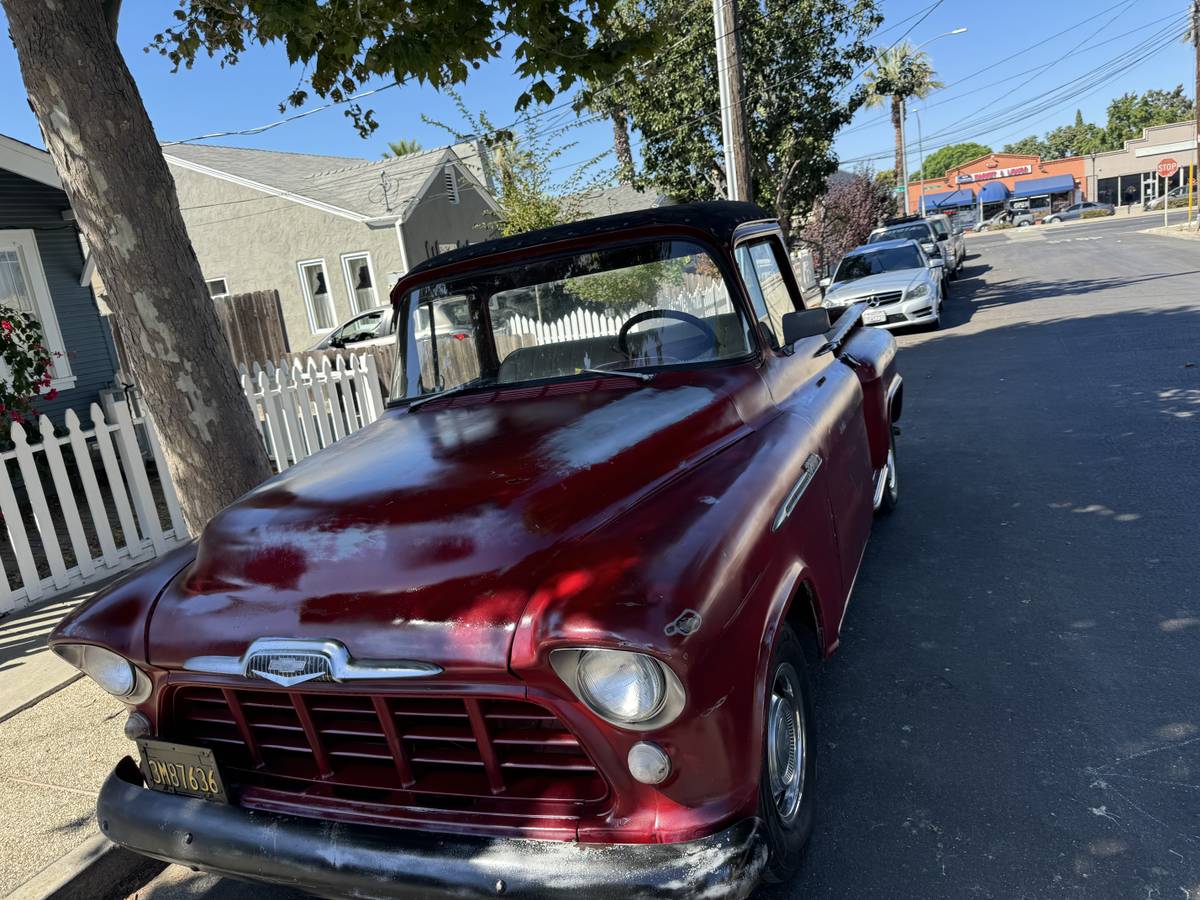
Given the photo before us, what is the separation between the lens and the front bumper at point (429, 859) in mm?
1820

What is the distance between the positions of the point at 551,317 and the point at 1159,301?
1377cm

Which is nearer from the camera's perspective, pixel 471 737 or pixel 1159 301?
pixel 471 737

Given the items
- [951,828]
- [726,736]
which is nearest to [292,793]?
[726,736]

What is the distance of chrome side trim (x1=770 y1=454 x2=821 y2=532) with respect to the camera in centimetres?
252

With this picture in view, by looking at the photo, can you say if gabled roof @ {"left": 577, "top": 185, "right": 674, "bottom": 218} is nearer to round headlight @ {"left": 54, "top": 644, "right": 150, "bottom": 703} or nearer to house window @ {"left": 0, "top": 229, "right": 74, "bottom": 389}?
house window @ {"left": 0, "top": 229, "right": 74, "bottom": 389}

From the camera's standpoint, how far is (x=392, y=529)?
2307 millimetres

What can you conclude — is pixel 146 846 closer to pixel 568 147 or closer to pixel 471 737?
pixel 471 737

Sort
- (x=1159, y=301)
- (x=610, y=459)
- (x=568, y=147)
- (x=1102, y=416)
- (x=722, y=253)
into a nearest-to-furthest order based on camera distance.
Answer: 1. (x=610, y=459)
2. (x=722, y=253)
3. (x=1102, y=416)
4. (x=1159, y=301)
5. (x=568, y=147)

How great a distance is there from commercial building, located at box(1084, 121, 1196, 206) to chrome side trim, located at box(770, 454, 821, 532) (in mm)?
71501

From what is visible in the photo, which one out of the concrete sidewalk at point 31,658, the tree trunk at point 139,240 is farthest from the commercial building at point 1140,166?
the concrete sidewalk at point 31,658

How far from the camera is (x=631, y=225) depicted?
3.57 meters

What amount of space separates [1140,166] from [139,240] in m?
85.9

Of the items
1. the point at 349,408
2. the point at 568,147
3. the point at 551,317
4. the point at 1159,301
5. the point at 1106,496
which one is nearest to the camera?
the point at 551,317

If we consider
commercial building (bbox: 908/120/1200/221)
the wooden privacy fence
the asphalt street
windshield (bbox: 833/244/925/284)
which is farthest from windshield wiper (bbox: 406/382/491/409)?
commercial building (bbox: 908/120/1200/221)
